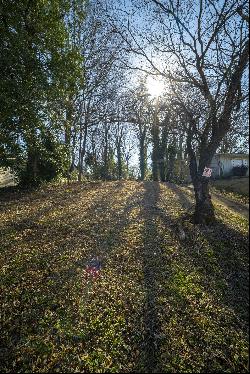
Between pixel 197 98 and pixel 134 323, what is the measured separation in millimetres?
9875

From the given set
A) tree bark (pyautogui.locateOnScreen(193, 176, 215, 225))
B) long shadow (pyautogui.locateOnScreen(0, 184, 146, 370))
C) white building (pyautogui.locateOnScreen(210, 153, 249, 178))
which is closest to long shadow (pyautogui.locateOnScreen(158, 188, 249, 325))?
tree bark (pyautogui.locateOnScreen(193, 176, 215, 225))

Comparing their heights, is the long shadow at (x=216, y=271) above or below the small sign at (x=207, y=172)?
below

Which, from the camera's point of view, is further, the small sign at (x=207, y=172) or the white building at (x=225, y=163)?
the white building at (x=225, y=163)

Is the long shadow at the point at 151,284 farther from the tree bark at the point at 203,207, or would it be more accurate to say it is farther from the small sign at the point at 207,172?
the small sign at the point at 207,172

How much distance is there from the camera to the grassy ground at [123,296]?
4.82 m

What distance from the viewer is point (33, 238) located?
9.26 meters

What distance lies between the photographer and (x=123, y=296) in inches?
247

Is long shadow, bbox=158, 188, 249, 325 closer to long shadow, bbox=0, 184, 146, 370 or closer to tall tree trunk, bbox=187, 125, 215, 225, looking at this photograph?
tall tree trunk, bbox=187, 125, 215, 225

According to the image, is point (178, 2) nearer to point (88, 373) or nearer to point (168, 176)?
point (88, 373)

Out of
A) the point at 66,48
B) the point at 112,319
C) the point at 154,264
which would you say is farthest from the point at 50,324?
the point at 66,48

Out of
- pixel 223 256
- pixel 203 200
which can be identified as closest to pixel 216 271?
pixel 223 256

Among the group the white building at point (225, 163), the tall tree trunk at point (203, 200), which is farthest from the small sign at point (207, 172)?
the white building at point (225, 163)

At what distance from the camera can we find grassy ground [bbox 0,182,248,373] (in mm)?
4824

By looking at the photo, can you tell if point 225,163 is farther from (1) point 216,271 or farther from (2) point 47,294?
(2) point 47,294
